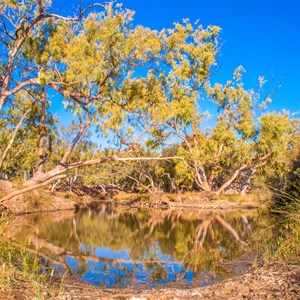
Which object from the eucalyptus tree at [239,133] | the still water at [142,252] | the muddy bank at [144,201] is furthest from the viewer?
the eucalyptus tree at [239,133]

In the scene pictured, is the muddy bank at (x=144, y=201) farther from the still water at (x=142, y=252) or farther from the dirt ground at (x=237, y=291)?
the dirt ground at (x=237, y=291)

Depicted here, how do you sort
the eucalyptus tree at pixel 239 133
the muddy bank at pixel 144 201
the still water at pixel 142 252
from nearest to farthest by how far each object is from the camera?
the still water at pixel 142 252 → the muddy bank at pixel 144 201 → the eucalyptus tree at pixel 239 133

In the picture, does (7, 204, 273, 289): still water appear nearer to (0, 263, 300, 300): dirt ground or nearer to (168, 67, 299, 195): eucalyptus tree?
(0, 263, 300, 300): dirt ground

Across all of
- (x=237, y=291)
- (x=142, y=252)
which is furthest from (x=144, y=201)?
(x=237, y=291)

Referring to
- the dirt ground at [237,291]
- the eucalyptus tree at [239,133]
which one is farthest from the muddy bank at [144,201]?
the dirt ground at [237,291]

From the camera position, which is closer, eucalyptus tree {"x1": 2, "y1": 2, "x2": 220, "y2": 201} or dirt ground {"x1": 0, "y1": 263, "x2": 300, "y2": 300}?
dirt ground {"x1": 0, "y1": 263, "x2": 300, "y2": 300}

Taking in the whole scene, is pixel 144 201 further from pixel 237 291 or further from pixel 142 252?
pixel 237 291

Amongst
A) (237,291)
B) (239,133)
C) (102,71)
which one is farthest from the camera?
(239,133)

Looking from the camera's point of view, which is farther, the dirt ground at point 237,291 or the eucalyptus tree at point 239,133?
the eucalyptus tree at point 239,133

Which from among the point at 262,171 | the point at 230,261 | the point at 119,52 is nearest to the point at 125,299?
the point at 230,261

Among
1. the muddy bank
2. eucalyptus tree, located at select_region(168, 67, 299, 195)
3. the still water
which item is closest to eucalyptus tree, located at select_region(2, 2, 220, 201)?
the still water

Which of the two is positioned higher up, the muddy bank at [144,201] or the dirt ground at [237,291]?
the dirt ground at [237,291]

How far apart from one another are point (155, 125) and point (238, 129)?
24.5 m

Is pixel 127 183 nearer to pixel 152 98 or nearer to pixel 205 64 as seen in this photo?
pixel 205 64
